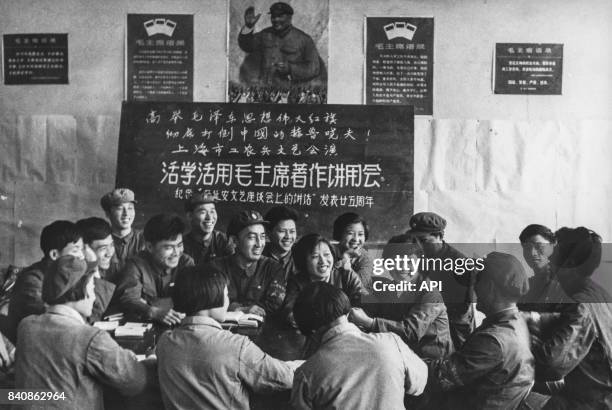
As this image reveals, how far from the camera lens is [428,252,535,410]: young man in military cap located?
1793 millimetres

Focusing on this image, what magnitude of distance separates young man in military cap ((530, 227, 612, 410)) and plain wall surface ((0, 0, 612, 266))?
1.15 metres

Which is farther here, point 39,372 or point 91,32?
point 91,32

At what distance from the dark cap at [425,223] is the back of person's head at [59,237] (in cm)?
150

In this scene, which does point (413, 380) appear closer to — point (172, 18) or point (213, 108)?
point (213, 108)

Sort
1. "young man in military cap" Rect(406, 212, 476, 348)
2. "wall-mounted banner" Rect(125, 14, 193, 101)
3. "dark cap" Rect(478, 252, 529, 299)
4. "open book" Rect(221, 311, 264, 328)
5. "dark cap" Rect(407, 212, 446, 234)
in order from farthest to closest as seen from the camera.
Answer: "wall-mounted banner" Rect(125, 14, 193, 101) < "dark cap" Rect(407, 212, 446, 234) < "young man in military cap" Rect(406, 212, 476, 348) < "open book" Rect(221, 311, 264, 328) < "dark cap" Rect(478, 252, 529, 299)

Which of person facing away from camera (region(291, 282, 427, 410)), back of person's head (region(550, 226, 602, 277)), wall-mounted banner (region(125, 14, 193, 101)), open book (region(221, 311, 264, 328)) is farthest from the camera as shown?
wall-mounted banner (region(125, 14, 193, 101))

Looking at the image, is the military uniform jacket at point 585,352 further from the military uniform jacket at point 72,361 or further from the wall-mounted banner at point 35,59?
the wall-mounted banner at point 35,59

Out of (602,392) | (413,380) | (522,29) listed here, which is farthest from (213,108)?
(602,392)

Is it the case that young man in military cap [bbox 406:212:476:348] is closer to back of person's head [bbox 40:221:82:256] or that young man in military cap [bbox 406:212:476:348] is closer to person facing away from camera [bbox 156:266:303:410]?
person facing away from camera [bbox 156:266:303:410]

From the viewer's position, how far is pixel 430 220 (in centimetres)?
301

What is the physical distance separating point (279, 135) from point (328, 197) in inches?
15.8

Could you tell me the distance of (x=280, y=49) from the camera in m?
3.19

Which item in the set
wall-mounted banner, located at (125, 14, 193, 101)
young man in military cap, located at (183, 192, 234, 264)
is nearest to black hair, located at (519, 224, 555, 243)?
young man in military cap, located at (183, 192, 234, 264)

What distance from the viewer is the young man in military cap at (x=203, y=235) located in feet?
9.84
